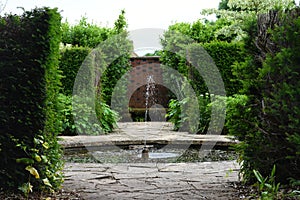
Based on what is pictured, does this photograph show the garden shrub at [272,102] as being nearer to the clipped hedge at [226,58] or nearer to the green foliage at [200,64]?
the green foliage at [200,64]

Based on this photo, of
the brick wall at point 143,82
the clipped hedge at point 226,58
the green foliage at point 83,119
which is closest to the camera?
the green foliage at point 83,119

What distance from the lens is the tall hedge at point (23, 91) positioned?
11.0 feet

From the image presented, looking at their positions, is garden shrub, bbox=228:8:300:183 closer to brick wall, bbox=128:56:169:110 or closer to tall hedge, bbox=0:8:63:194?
tall hedge, bbox=0:8:63:194

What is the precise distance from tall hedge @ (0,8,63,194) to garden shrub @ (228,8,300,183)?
176 cm

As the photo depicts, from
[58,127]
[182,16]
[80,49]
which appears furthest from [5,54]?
[182,16]

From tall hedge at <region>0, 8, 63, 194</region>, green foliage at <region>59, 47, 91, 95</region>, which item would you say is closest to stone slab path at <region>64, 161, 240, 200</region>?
tall hedge at <region>0, 8, 63, 194</region>

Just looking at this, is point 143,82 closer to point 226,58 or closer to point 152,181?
point 226,58

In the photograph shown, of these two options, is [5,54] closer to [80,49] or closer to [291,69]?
[291,69]

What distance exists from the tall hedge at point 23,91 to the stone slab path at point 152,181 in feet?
2.07

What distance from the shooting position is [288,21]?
10.6ft

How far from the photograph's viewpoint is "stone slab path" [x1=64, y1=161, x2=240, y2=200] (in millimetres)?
3666

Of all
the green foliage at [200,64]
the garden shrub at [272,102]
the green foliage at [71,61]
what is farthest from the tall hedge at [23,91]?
the green foliage at [71,61]

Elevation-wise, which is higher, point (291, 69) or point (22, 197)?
point (291, 69)

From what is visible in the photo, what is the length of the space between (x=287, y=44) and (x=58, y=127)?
208cm
